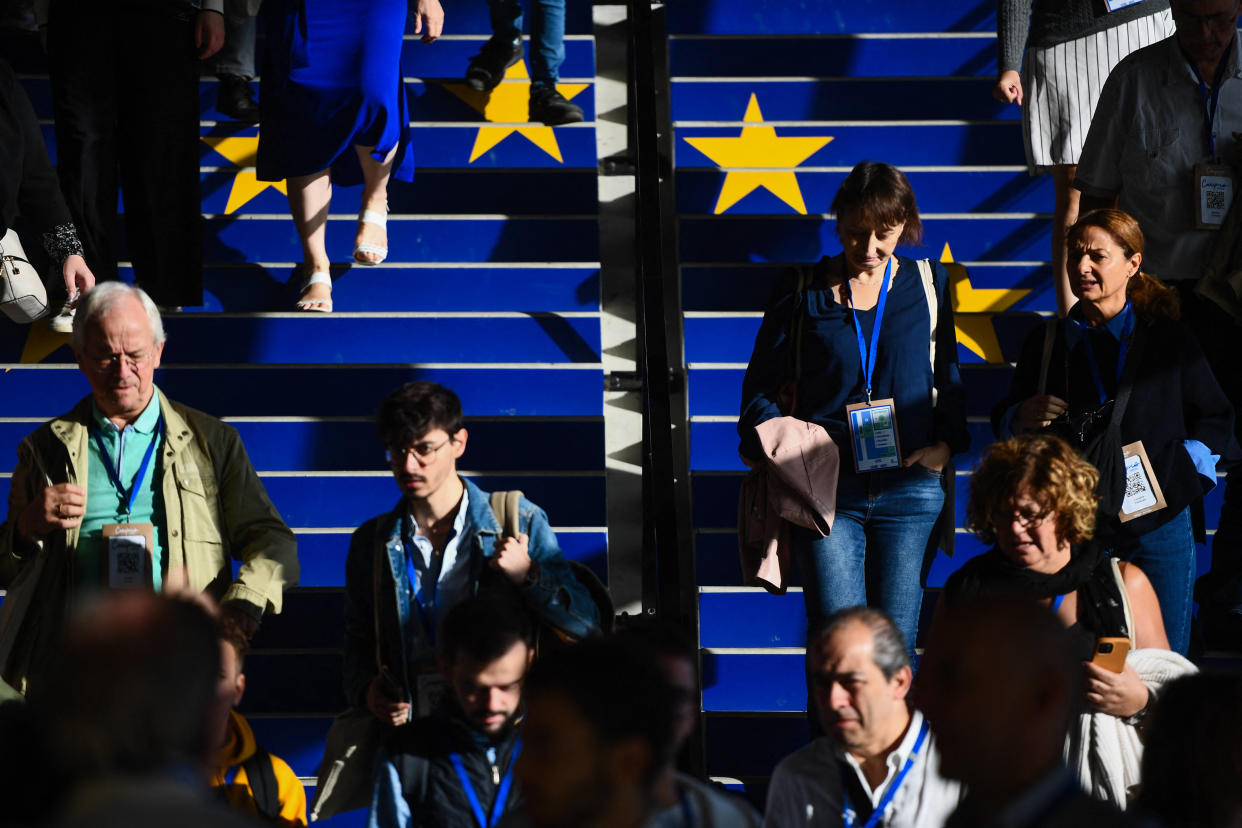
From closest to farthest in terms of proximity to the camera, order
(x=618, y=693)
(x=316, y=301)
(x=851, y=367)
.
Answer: (x=618, y=693)
(x=851, y=367)
(x=316, y=301)

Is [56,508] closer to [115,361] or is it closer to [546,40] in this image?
[115,361]

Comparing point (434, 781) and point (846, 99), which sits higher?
point (846, 99)

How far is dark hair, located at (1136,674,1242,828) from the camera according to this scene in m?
2.54

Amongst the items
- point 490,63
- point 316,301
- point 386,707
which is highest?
point 490,63

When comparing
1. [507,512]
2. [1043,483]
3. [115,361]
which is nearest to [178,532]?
[115,361]

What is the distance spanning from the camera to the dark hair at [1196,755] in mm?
2537

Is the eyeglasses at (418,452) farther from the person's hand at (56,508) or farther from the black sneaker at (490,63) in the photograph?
the black sneaker at (490,63)

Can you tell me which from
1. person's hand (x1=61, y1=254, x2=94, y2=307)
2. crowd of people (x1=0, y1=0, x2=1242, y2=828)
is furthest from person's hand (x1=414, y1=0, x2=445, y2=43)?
person's hand (x1=61, y1=254, x2=94, y2=307)

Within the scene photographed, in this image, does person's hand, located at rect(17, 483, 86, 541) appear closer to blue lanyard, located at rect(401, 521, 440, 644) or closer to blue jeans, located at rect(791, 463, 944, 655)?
blue lanyard, located at rect(401, 521, 440, 644)

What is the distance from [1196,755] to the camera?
2.55 m

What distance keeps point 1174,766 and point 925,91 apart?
4.60m

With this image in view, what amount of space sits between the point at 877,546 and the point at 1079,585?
591 mm

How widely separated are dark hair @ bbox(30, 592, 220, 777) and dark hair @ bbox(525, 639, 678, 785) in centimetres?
68

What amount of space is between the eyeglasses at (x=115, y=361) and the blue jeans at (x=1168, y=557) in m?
2.55
